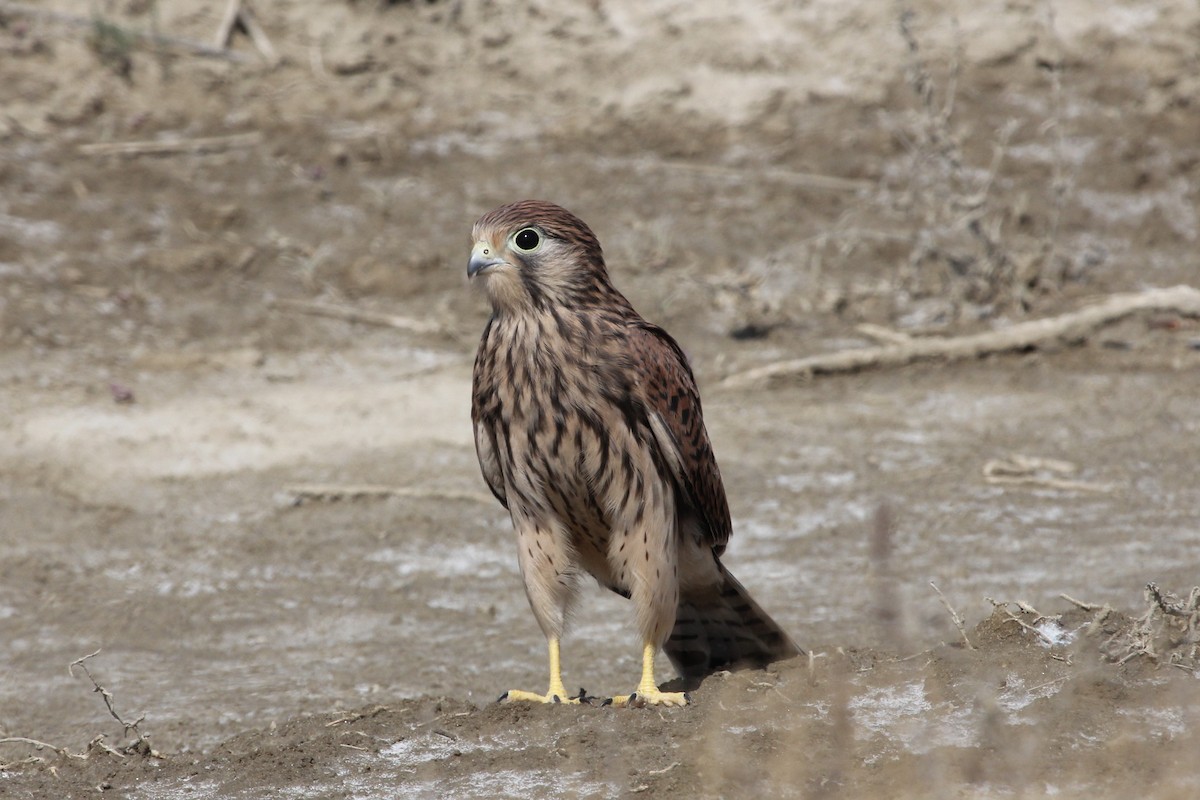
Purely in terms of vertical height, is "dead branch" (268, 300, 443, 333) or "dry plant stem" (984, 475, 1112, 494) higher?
"dead branch" (268, 300, 443, 333)

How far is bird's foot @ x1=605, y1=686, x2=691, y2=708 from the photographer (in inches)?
167

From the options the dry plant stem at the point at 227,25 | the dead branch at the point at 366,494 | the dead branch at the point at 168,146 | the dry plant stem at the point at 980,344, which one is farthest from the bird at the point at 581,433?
the dry plant stem at the point at 227,25

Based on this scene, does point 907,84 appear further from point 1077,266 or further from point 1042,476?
point 1042,476

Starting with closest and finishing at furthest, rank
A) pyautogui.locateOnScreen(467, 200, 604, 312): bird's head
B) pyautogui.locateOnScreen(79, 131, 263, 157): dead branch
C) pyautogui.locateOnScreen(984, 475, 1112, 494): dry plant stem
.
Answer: pyautogui.locateOnScreen(467, 200, 604, 312): bird's head < pyautogui.locateOnScreen(984, 475, 1112, 494): dry plant stem < pyautogui.locateOnScreen(79, 131, 263, 157): dead branch

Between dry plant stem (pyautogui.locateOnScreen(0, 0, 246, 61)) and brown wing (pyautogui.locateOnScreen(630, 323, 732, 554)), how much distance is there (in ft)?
25.1

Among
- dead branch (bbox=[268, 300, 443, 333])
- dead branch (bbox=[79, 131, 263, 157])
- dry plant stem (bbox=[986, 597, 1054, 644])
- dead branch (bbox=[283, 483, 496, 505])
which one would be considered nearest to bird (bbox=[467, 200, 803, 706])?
dry plant stem (bbox=[986, 597, 1054, 644])

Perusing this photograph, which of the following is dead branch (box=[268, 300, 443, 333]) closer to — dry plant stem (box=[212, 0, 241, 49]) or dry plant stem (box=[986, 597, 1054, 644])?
dry plant stem (box=[212, 0, 241, 49])

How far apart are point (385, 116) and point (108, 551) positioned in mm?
5222

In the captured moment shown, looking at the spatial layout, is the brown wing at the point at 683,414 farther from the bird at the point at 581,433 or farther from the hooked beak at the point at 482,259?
the hooked beak at the point at 482,259

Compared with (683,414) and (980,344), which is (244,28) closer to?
(980,344)

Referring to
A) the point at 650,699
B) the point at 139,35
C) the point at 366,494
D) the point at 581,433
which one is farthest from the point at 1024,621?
the point at 139,35

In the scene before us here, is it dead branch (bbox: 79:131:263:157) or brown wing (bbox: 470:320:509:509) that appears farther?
dead branch (bbox: 79:131:263:157)

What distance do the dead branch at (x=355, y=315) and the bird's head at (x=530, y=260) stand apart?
455 cm

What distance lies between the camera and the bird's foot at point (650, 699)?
4246 millimetres
